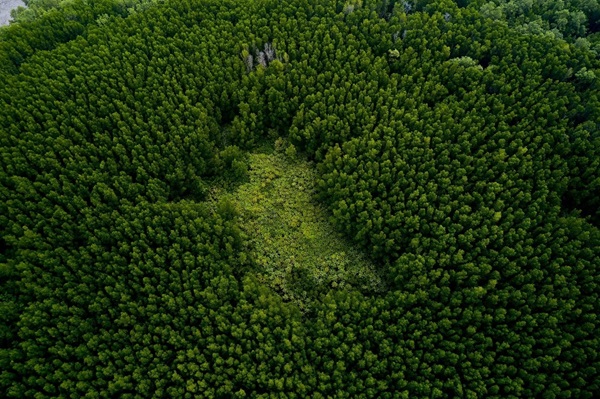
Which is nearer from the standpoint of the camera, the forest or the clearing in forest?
the forest

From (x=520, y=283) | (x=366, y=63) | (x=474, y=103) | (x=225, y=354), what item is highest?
(x=366, y=63)

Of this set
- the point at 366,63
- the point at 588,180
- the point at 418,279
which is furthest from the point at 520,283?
the point at 366,63

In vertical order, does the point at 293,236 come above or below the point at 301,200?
below

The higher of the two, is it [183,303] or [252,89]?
[252,89]

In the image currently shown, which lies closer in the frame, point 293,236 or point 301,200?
point 293,236

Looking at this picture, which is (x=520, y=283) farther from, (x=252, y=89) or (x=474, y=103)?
(x=252, y=89)

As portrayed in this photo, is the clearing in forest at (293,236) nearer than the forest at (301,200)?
No

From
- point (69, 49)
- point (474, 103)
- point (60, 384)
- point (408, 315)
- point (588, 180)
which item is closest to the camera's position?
point (60, 384)

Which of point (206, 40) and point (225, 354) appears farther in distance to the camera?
point (206, 40)
